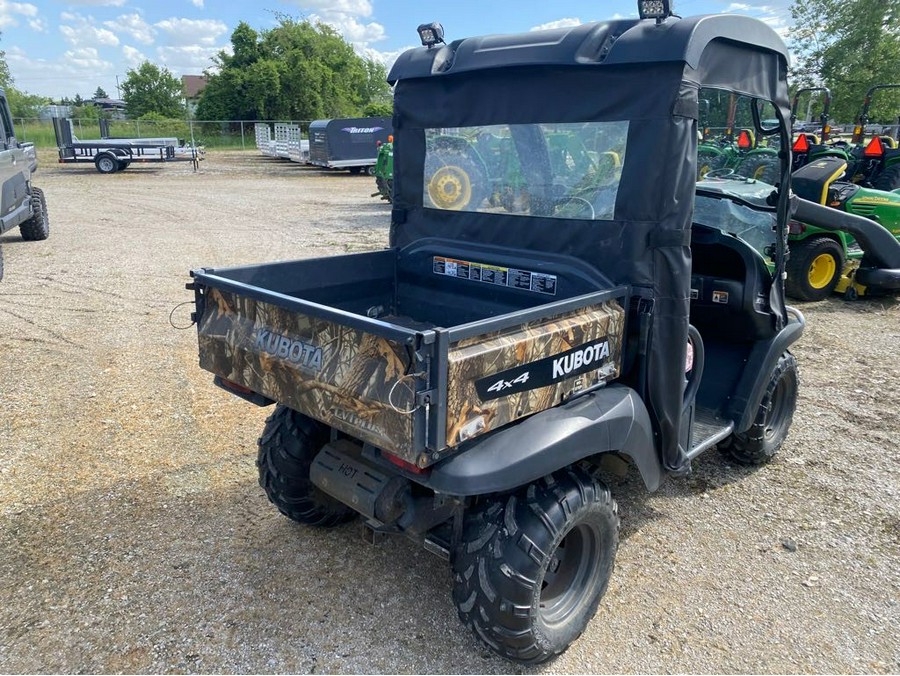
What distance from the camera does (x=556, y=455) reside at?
2.36 metres

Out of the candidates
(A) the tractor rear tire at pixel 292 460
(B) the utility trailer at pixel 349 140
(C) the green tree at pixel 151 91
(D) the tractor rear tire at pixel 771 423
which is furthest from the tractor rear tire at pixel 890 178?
(C) the green tree at pixel 151 91

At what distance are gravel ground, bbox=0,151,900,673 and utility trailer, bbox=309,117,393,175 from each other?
61.5 feet

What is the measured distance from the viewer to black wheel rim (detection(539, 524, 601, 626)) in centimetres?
275

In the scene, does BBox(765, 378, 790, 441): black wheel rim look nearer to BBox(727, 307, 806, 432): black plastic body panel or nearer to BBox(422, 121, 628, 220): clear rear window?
BBox(727, 307, 806, 432): black plastic body panel

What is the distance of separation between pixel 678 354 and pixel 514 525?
1.02m

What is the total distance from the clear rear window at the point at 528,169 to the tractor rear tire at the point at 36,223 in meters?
9.61

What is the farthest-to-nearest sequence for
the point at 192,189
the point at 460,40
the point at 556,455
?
the point at 192,189 < the point at 460,40 < the point at 556,455

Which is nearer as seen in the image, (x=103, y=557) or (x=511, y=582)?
(x=511, y=582)

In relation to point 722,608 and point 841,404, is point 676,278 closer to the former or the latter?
point 722,608

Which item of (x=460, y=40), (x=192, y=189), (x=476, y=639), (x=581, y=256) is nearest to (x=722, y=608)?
(x=476, y=639)

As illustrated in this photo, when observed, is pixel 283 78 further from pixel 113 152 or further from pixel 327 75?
pixel 113 152

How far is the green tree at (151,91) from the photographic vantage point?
202 ft

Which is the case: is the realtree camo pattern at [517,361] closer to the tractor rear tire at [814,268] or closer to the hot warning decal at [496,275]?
the hot warning decal at [496,275]

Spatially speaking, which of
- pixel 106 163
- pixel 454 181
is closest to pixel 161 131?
pixel 106 163
